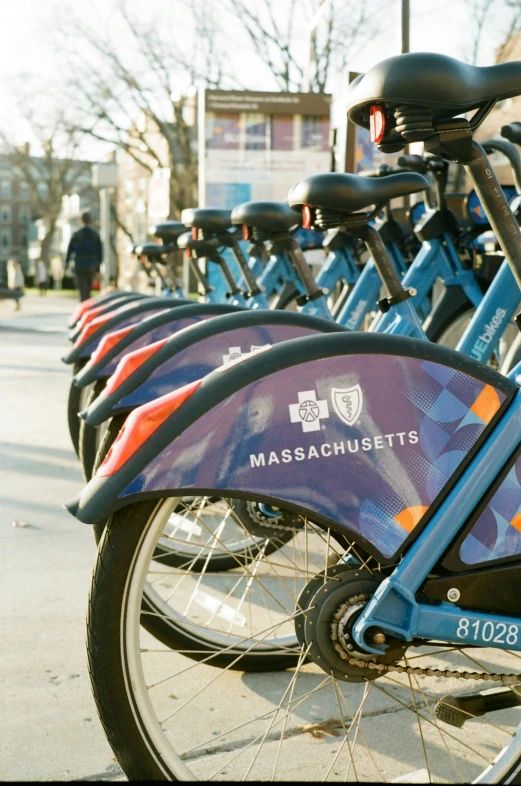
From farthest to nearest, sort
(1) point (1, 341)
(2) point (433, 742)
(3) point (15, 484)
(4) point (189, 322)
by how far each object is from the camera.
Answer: (1) point (1, 341) → (3) point (15, 484) → (4) point (189, 322) → (2) point (433, 742)

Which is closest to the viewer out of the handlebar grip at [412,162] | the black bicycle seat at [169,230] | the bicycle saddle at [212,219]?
the handlebar grip at [412,162]

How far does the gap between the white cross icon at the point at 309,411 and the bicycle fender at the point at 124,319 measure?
2.48m

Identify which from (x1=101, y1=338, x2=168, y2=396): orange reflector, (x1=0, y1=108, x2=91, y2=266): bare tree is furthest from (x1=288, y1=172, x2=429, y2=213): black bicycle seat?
(x1=0, y1=108, x2=91, y2=266): bare tree

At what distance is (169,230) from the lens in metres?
7.34

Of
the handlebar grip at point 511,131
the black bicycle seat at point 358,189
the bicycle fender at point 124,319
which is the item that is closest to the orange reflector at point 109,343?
the bicycle fender at point 124,319

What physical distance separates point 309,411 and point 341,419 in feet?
0.19

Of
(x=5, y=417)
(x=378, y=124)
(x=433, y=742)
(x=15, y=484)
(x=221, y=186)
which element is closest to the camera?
(x=378, y=124)

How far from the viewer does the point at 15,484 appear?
513cm

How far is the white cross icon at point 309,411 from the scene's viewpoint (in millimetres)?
1821

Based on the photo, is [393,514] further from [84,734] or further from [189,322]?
[189,322]

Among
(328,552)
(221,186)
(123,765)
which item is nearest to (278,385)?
(328,552)

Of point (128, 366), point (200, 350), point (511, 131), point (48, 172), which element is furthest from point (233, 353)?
point (48, 172)

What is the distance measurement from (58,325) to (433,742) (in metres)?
15.5

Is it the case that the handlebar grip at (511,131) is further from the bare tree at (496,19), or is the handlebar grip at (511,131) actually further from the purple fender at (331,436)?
the bare tree at (496,19)
